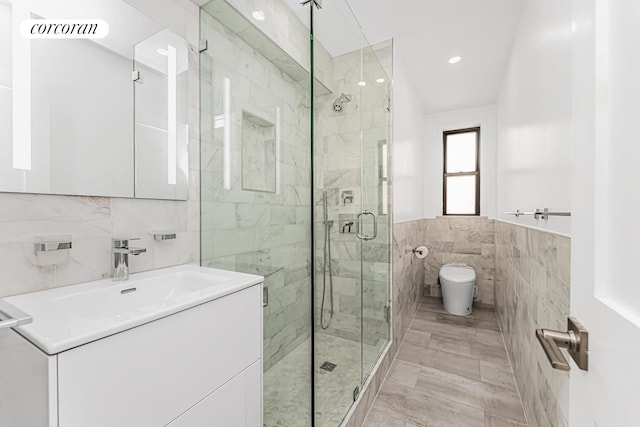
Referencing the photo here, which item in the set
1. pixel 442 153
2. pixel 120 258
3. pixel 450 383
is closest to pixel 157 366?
pixel 120 258

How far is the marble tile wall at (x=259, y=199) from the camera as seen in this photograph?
1413 millimetres

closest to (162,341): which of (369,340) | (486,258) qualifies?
(369,340)

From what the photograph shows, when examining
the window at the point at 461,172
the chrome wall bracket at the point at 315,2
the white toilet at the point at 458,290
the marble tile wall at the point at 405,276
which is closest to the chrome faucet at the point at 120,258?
the chrome wall bracket at the point at 315,2

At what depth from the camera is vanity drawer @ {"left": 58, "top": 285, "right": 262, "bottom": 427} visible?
55 cm

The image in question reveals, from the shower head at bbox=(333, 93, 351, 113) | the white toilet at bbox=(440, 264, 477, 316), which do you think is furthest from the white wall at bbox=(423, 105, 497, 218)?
the shower head at bbox=(333, 93, 351, 113)

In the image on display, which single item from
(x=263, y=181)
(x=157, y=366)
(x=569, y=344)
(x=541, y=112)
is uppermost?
(x=541, y=112)

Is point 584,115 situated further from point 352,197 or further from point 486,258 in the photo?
point 486,258

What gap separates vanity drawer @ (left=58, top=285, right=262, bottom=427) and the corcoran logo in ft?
3.39

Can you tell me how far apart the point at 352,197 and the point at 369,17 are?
1.35 meters

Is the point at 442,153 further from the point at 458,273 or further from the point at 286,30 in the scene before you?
the point at 286,30

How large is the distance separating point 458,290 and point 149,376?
314cm

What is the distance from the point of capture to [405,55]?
8.11ft

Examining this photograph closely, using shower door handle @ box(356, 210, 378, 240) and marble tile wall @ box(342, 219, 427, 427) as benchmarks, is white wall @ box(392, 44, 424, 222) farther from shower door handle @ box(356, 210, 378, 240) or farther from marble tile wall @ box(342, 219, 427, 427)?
shower door handle @ box(356, 210, 378, 240)

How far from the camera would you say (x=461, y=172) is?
12.3ft
